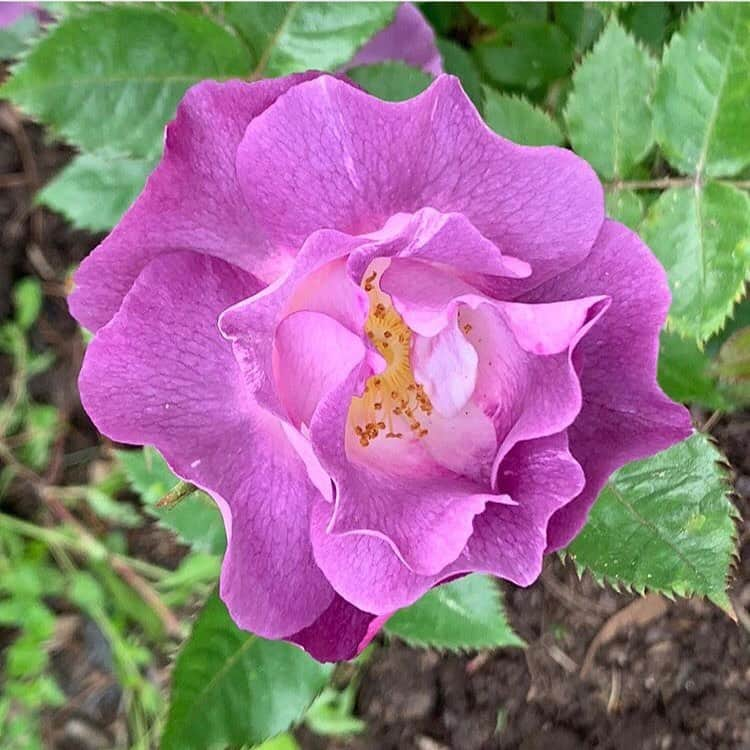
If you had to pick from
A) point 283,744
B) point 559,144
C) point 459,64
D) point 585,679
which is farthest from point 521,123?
point 283,744

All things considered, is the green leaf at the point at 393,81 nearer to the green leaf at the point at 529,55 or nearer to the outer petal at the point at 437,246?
the green leaf at the point at 529,55

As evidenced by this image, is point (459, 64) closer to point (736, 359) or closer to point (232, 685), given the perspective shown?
point (736, 359)

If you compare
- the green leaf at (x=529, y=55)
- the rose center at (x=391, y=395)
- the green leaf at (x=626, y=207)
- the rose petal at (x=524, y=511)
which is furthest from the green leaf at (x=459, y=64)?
the rose petal at (x=524, y=511)

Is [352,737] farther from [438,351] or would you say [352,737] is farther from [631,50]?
[631,50]

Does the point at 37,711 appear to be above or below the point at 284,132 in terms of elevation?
below

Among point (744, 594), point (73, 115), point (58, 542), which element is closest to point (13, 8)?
point (73, 115)

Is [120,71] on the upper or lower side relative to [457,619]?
upper
